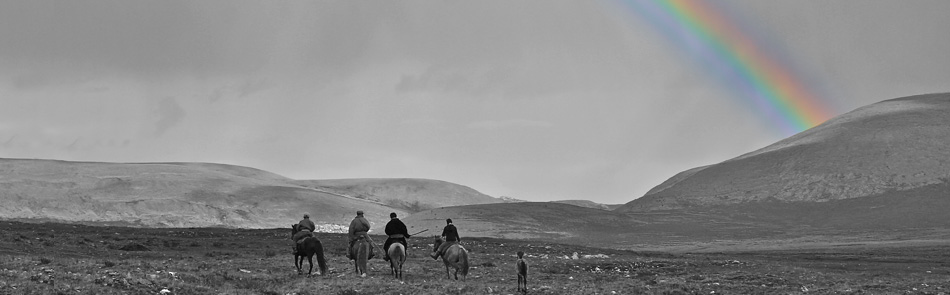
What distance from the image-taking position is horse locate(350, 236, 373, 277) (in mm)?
32562

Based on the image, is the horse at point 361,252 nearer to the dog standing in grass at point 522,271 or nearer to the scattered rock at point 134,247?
the dog standing in grass at point 522,271

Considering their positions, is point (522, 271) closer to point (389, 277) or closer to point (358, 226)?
point (389, 277)

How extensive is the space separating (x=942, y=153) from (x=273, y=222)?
136640 millimetres

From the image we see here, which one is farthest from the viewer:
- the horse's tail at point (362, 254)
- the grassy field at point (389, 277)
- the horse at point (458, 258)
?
the horse's tail at point (362, 254)

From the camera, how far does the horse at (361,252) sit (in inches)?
1282

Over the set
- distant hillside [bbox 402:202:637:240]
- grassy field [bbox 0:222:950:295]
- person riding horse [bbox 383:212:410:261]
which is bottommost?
grassy field [bbox 0:222:950:295]

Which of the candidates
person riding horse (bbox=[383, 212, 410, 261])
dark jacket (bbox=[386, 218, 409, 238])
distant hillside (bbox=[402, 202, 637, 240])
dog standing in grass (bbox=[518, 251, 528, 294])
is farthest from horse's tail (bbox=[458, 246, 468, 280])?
distant hillside (bbox=[402, 202, 637, 240])

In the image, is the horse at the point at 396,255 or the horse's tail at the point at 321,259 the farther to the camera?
the horse at the point at 396,255

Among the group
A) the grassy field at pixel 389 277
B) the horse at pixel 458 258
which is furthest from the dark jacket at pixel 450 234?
the grassy field at pixel 389 277

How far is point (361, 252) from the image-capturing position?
32.6 metres

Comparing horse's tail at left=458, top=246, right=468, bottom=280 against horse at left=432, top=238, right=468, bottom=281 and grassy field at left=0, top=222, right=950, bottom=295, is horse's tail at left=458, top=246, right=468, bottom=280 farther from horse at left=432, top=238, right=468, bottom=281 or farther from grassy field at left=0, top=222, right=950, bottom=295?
grassy field at left=0, top=222, right=950, bottom=295

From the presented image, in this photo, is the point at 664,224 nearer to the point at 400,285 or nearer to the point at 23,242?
the point at 23,242

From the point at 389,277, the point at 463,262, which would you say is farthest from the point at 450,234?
the point at 389,277

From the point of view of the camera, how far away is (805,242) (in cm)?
11294
